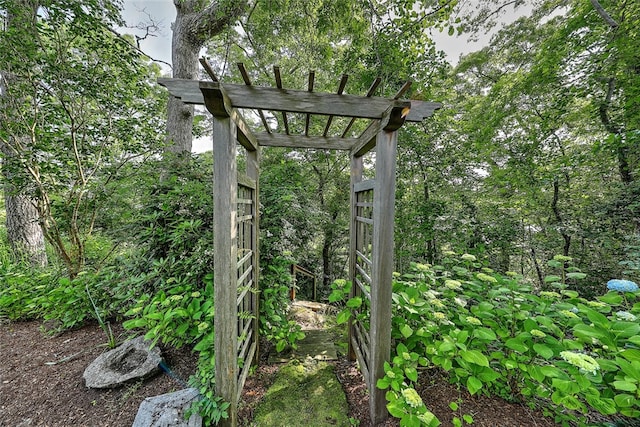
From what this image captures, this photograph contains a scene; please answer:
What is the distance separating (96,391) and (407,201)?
15.0 ft

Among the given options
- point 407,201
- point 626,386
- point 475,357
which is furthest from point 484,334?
point 407,201

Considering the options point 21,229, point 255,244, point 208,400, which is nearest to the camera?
point 208,400

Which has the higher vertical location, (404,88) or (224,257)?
(404,88)

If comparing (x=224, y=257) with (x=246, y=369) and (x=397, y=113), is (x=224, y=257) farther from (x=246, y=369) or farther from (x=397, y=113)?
(x=397, y=113)

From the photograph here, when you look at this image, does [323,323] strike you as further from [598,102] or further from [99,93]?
[598,102]

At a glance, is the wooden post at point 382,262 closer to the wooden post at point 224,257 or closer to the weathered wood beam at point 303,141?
the weathered wood beam at point 303,141

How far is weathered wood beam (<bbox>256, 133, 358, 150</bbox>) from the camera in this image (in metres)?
2.11

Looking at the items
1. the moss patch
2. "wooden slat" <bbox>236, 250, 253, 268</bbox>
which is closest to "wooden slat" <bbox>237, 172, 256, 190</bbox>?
"wooden slat" <bbox>236, 250, 253, 268</bbox>

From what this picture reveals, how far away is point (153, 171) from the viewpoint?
2309 millimetres

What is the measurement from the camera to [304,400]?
1.79m

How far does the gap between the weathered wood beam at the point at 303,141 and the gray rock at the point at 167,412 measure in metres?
2.05

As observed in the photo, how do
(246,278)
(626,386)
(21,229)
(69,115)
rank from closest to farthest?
(626,386), (246,278), (69,115), (21,229)

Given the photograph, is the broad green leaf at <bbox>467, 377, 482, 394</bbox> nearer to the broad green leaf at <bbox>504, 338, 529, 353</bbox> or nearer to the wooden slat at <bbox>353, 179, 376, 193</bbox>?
the broad green leaf at <bbox>504, 338, 529, 353</bbox>

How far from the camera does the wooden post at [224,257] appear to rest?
4.40ft
